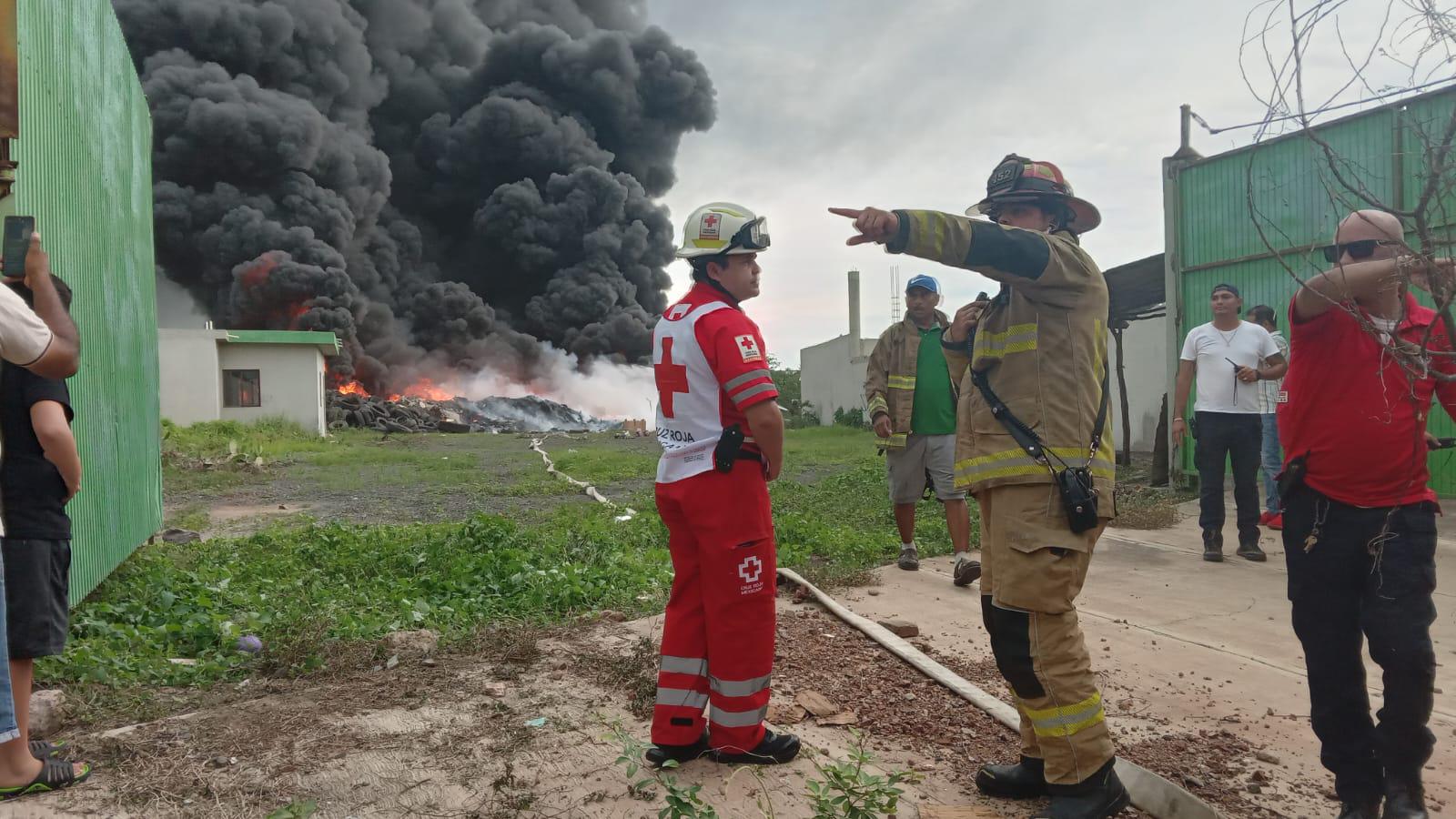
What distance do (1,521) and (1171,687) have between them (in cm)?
402

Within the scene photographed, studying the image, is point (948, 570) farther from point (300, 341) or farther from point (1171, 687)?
point (300, 341)

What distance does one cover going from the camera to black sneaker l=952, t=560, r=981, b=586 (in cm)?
510

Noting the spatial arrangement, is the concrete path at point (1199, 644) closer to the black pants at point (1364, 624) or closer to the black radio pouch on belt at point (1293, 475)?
the black pants at point (1364, 624)

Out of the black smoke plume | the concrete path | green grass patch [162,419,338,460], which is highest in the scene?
the black smoke plume

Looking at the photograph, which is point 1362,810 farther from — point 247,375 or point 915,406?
point 247,375

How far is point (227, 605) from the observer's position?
16.0ft

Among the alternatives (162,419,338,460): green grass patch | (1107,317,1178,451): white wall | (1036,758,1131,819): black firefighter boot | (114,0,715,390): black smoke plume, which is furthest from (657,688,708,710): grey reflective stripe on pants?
(114,0,715,390): black smoke plume

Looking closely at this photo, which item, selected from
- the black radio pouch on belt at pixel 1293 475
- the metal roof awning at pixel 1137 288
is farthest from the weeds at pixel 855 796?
the metal roof awning at pixel 1137 288

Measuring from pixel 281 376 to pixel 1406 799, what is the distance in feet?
90.8

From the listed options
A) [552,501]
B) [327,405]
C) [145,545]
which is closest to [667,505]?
[145,545]

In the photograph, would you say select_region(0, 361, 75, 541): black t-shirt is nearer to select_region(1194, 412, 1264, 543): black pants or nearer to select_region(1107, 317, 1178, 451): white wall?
select_region(1194, 412, 1264, 543): black pants

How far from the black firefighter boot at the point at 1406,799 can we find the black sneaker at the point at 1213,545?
371 centimetres

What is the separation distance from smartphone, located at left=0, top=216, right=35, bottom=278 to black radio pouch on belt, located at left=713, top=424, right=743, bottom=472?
215 centimetres

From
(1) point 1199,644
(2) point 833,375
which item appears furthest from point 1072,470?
(2) point 833,375
